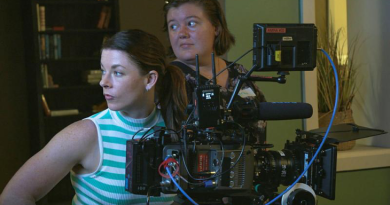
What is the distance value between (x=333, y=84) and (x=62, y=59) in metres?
2.64

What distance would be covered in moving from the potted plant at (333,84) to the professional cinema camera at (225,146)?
182cm

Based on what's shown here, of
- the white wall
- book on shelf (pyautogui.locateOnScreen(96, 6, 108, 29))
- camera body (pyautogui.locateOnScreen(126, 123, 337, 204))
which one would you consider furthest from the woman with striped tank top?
book on shelf (pyautogui.locateOnScreen(96, 6, 108, 29))

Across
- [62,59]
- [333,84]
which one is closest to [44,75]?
[62,59]

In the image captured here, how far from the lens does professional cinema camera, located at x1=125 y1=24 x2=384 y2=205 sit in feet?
4.18

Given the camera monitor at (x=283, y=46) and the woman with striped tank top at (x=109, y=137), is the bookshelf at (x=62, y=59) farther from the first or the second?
the camera monitor at (x=283, y=46)

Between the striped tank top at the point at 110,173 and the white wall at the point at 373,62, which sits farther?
the white wall at the point at 373,62

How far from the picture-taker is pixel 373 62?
3.26m

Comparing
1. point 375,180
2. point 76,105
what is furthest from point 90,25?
point 375,180

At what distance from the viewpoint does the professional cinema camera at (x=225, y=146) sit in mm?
1274

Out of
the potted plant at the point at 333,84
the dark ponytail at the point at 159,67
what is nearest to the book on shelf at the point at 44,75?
the potted plant at the point at 333,84

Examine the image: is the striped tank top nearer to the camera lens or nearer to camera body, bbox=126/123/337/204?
camera body, bbox=126/123/337/204

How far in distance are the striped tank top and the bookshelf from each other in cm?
322

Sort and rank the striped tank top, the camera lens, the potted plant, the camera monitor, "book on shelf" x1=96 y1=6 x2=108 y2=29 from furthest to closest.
A: "book on shelf" x1=96 y1=6 x2=108 y2=29 < the potted plant < the striped tank top < the camera lens < the camera monitor

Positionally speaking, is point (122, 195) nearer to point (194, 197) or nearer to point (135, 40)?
point (194, 197)
